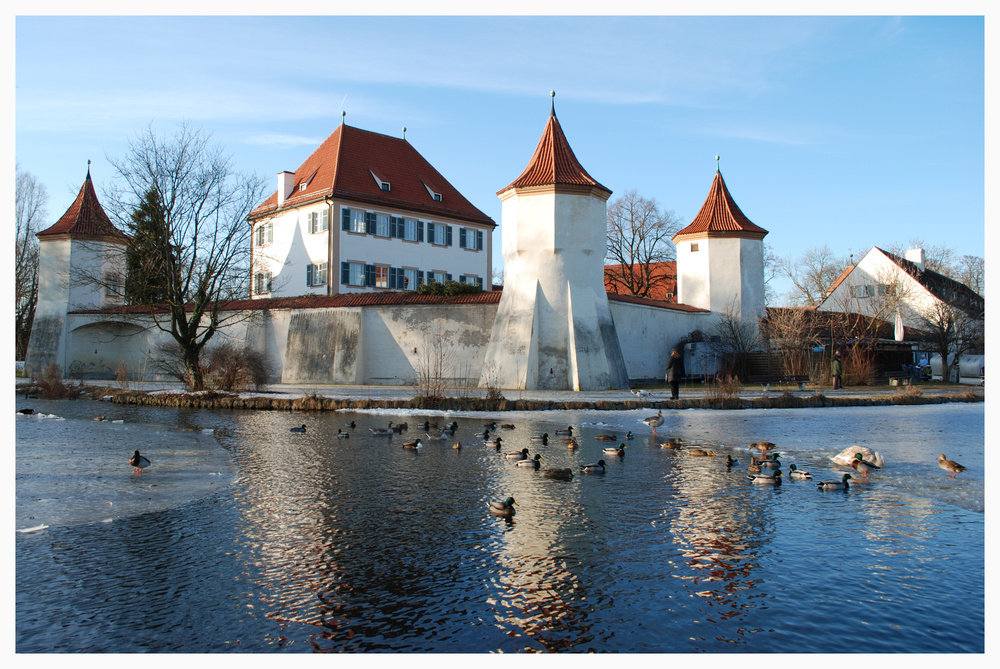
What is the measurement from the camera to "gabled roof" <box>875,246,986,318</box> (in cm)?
4250

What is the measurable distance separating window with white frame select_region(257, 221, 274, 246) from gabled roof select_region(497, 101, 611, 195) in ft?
56.3

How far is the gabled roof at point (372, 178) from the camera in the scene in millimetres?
38156

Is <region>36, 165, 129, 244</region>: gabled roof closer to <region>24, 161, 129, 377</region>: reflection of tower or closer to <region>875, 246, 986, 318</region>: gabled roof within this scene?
<region>24, 161, 129, 377</region>: reflection of tower

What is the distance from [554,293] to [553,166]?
197 inches

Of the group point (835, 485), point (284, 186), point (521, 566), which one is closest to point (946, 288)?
point (284, 186)

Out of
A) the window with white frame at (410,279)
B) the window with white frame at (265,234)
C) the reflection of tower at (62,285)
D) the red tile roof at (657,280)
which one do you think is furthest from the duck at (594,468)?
the red tile roof at (657,280)

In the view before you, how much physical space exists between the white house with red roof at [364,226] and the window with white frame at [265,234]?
57 millimetres

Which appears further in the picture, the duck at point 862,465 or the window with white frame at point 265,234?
the window with white frame at point 265,234

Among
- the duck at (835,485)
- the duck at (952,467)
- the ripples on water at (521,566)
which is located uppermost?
the duck at (952,467)

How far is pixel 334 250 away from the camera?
36406 millimetres

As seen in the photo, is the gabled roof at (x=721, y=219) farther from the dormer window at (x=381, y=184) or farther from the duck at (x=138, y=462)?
the duck at (x=138, y=462)

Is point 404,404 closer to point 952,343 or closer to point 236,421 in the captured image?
point 236,421

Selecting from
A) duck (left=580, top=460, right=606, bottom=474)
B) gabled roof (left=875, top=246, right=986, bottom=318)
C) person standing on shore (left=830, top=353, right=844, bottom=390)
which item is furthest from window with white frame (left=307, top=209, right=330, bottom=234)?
gabled roof (left=875, top=246, right=986, bottom=318)

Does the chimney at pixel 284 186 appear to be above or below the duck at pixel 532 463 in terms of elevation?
above
